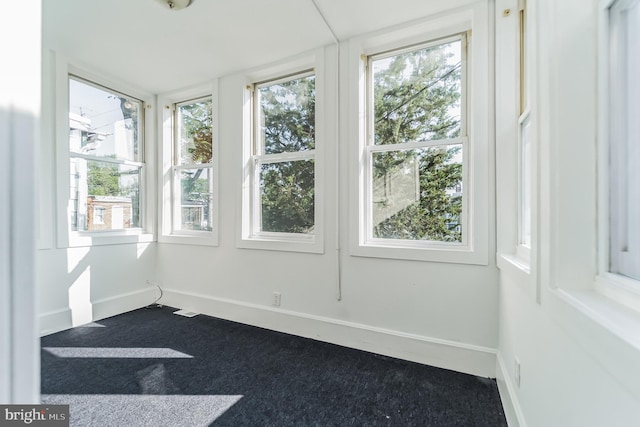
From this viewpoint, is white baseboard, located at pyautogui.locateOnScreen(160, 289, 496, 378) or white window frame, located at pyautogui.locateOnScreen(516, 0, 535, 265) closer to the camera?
white window frame, located at pyautogui.locateOnScreen(516, 0, 535, 265)

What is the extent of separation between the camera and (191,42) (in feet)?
8.02

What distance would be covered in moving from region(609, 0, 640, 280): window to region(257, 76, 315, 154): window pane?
6.62 ft

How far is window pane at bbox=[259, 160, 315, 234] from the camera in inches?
105

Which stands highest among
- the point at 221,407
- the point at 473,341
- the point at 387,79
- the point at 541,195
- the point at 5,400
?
the point at 387,79

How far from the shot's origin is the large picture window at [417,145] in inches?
83.3

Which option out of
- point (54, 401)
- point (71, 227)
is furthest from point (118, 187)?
point (54, 401)

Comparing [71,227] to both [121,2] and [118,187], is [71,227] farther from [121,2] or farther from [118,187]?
[121,2]

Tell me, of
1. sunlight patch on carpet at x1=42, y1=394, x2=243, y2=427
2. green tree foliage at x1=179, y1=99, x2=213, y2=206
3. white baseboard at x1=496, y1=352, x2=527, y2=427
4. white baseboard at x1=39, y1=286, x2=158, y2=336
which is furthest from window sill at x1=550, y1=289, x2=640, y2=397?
white baseboard at x1=39, y1=286, x2=158, y2=336

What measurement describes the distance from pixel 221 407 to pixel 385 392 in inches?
37.2

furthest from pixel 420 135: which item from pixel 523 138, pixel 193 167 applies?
pixel 193 167

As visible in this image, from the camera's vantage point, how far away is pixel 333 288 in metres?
2.44

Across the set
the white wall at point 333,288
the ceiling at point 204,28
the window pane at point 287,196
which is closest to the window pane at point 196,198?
the white wall at point 333,288

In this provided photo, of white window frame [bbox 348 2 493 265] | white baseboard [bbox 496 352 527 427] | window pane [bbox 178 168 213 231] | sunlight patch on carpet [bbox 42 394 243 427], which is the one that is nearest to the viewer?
white baseboard [bbox 496 352 527 427]

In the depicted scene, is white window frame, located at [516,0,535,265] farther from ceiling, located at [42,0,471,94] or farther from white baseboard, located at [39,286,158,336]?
white baseboard, located at [39,286,158,336]
